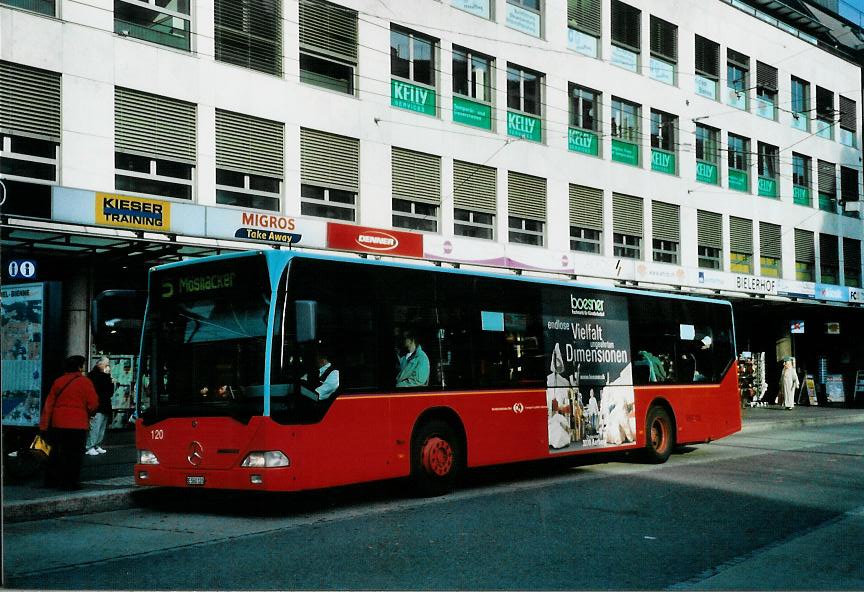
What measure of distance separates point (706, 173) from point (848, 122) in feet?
42.6

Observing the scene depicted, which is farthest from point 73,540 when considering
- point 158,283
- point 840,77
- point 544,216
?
point 840,77

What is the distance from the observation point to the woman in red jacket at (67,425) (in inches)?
459

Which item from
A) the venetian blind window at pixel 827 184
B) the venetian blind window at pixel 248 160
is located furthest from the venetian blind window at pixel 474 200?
the venetian blind window at pixel 827 184

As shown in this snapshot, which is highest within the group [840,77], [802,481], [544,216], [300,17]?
[840,77]

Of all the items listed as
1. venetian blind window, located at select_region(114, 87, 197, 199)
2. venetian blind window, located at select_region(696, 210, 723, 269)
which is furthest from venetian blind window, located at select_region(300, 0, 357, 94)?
venetian blind window, located at select_region(696, 210, 723, 269)

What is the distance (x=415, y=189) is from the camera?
78.4 ft

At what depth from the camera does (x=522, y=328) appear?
1350cm

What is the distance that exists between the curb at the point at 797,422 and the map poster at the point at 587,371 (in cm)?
870

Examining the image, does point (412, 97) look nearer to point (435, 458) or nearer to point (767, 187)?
point (435, 458)

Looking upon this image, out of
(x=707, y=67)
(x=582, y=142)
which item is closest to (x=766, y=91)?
(x=707, y=67)

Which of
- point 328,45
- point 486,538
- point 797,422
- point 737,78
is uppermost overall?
point 737,78

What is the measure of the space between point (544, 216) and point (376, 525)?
61.9 feet

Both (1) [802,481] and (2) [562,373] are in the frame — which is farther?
(2) [562,373]

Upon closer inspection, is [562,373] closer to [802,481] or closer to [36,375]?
[802,481]
